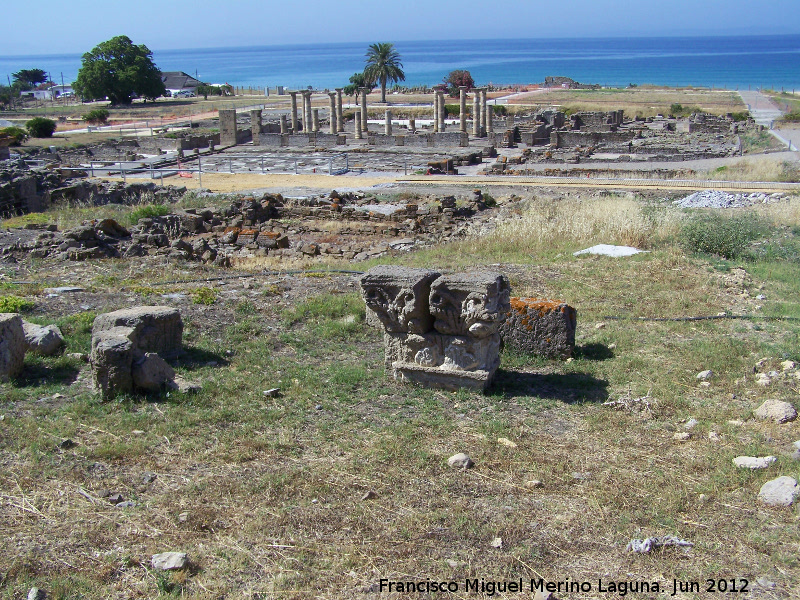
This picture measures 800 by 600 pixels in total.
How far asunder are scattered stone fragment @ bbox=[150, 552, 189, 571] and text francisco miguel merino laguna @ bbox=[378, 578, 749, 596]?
126cm

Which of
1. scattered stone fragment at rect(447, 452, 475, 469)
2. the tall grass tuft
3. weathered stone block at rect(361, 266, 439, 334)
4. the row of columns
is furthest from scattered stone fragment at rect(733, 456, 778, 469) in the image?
the row of columns

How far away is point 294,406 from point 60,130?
57.9m

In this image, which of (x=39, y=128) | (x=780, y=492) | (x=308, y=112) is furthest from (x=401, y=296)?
(x=39, y=128)

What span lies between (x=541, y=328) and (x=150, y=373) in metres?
4.33

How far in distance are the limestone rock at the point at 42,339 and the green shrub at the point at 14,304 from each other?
187 cm

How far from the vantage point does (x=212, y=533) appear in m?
5.15

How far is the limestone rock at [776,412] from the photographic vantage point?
6680 millimetres

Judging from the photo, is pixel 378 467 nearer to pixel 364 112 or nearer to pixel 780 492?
pixel 780 492

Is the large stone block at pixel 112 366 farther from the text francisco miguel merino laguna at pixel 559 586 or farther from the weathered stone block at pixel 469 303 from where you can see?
the text francisco miguel merino laguna at pixel 559 586

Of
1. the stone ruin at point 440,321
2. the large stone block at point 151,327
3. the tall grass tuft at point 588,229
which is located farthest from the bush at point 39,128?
the stone ruin at point 440,321

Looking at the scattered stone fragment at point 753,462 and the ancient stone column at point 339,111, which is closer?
the scattered stone fragment at point 753,462

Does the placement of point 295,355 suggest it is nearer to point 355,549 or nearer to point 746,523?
point 355,549

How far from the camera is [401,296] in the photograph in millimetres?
7637

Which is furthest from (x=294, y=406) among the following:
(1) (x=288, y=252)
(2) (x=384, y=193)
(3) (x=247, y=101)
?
(3) (x=247, y=101)
